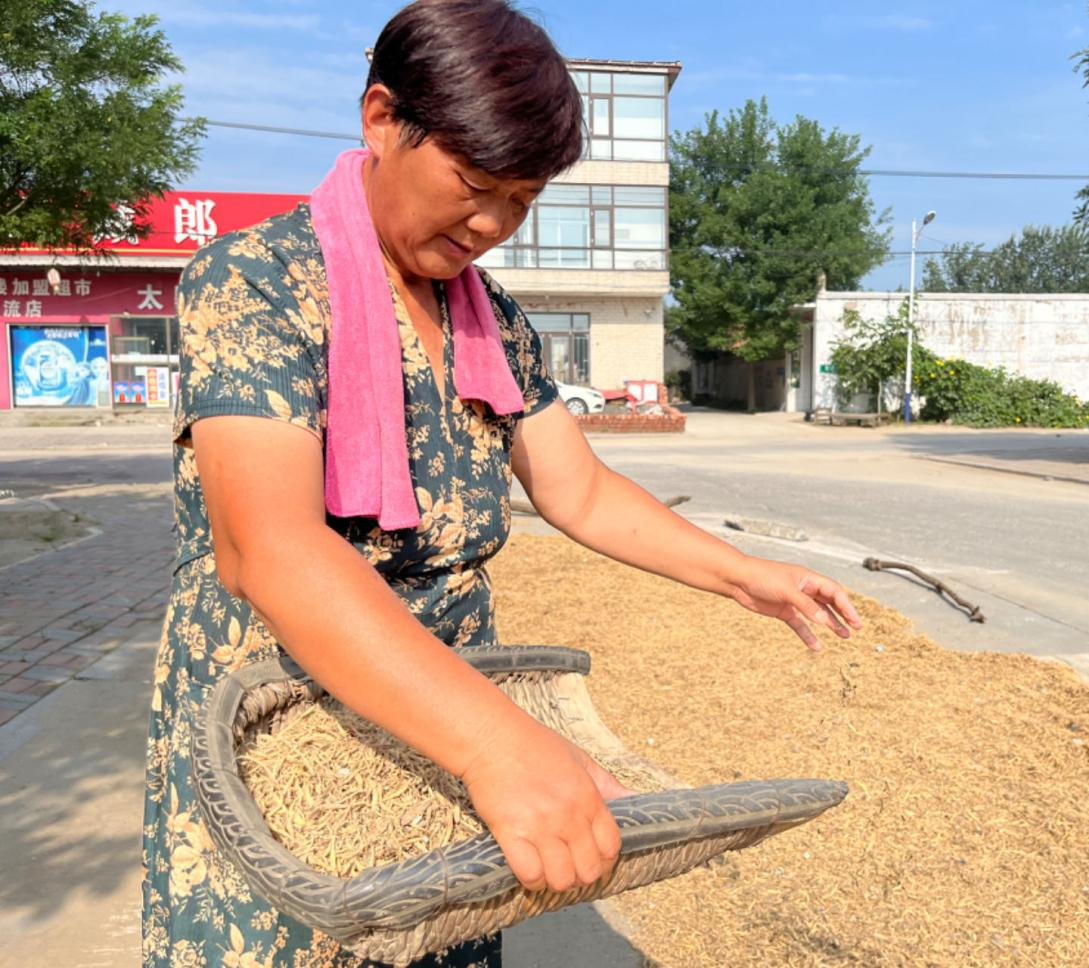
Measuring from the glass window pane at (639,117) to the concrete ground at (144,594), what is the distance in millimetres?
14796

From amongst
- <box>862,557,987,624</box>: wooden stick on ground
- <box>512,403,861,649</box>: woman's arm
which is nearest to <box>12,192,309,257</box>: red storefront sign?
<box>862,557,987,624</box>: wooden stick on ground

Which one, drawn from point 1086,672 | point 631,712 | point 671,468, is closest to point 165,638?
point 631,712

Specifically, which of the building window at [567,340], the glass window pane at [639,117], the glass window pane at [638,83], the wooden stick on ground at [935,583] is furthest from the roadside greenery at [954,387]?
the wooden stick on ground at [935,583]

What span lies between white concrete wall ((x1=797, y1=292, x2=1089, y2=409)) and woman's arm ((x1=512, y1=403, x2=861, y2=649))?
93.6 ft

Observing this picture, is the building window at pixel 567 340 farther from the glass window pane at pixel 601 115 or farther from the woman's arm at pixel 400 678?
the woman's arm at pixel 400 678

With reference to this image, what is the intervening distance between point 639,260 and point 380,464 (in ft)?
91.6

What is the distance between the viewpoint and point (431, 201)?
124 cm

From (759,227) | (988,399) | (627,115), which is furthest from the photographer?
(759,227)

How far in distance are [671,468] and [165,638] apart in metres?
13.2

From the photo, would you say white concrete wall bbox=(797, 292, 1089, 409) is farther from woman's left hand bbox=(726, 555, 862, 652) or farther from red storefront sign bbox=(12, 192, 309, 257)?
woman's left hand bbox=(726, 555, 862, 652)

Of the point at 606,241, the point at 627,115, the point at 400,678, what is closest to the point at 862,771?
the point at 400,678

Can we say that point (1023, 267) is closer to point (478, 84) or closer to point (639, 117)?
point (639, 117)

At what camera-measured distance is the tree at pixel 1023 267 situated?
72.7 meters

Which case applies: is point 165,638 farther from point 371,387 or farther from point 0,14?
point 0,14
